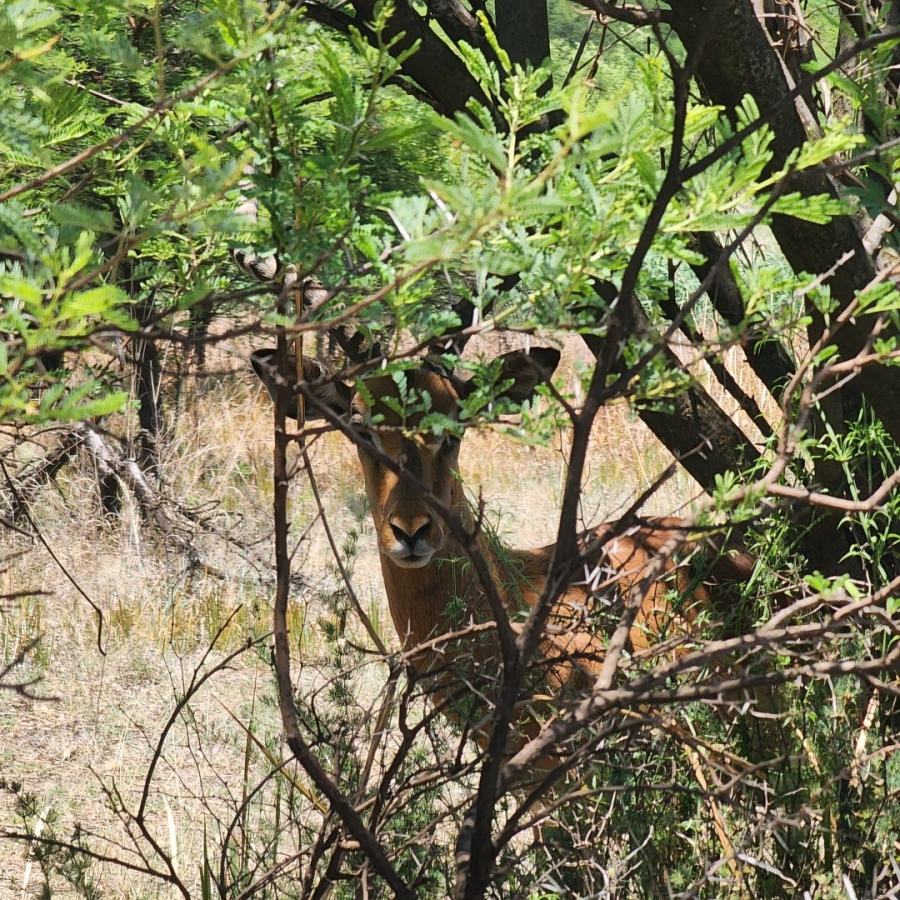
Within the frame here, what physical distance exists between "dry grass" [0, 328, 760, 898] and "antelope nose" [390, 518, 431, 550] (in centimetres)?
45

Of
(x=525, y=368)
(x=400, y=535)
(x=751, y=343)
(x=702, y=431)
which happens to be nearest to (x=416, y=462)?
(x=400, y=535)

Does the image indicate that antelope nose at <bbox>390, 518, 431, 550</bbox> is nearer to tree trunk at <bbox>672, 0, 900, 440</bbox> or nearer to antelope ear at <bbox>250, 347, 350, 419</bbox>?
antelope ear at <bbox>250, 347, 350, 419</bbox>

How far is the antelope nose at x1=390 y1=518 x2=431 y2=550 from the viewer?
3.82 m

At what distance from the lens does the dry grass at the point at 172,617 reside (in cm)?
465

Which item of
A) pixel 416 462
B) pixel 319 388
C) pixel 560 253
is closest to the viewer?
pixel 560 253

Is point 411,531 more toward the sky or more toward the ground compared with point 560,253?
more toward the ground

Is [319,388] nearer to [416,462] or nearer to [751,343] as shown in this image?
[416,462]

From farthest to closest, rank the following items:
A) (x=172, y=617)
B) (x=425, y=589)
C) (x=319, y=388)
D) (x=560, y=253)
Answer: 1. (x=172, y=617)
2. (x=425, y=589)
3. (x=319, y=388)
4. (x=560, y=253)

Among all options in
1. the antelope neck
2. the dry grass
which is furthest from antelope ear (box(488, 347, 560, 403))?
the antelope neck

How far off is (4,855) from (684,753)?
8.59ft

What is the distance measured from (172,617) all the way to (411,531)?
109 inches

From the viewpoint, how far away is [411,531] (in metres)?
3.82

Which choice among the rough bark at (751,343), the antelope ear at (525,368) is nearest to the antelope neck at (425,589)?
the antelope ear at (525,368)

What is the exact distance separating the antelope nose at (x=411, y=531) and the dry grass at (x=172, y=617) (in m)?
0.45
